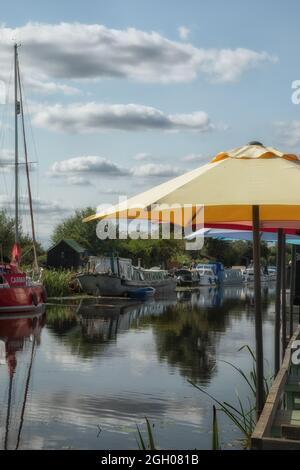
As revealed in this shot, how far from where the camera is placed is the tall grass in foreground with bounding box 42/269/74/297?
4278 cm

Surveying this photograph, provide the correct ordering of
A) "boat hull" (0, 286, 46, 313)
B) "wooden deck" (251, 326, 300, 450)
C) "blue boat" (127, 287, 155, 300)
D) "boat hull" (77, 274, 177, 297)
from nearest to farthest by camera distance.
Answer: "wooden deck" (251, 326, 300, 450) < "boat hull" (0, 286, 46, 313) < "boat hull" (77, 274, 177, 297) < "blue boat" (127, 287, 155, 300)

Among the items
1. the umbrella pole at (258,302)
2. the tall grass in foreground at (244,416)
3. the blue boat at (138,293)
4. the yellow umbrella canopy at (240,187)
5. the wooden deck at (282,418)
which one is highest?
the yellow umbrella canopy at (240,187)

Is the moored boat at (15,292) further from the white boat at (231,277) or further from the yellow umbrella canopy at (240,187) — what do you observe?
the white boat at (231,277)

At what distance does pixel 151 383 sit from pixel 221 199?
29.1ft

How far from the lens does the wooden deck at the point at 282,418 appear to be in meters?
4.93

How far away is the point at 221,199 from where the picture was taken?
19.0ft

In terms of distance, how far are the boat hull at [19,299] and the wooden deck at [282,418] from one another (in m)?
20.7

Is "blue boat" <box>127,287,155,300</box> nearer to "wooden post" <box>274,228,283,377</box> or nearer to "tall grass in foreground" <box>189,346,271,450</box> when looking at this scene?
"tall grass in foreground" <box>189,346,271,450</box>

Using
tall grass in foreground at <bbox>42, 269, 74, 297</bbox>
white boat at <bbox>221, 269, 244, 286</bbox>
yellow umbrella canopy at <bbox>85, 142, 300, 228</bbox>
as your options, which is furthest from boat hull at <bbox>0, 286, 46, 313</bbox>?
white boat at <bbox>221, 269, 244, 286</bbox>

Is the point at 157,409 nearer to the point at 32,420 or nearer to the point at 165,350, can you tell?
the point at 32,420

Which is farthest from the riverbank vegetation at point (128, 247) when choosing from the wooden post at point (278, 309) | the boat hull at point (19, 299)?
the wooden post at point (278, 309)

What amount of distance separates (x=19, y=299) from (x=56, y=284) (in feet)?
45.9

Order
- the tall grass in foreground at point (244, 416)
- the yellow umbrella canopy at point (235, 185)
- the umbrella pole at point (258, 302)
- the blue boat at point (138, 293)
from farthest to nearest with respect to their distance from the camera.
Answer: the blue boat at point (138, 293) → the umbrella pole at point (258, 302) → the tall grass in foreground at point (244, 416) → the yellow umbrella canopy at point (235, 185)

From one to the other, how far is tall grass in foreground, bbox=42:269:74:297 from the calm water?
14.5m
